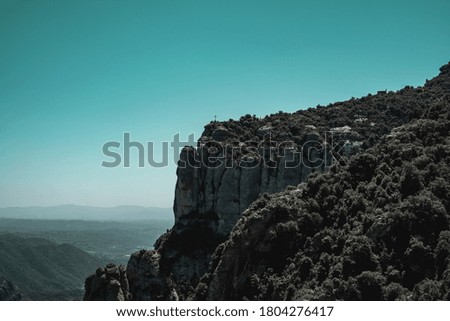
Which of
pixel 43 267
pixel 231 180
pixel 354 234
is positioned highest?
pixel 231 180

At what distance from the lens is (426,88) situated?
256 ft

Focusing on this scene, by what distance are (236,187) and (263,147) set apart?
5.95 metres

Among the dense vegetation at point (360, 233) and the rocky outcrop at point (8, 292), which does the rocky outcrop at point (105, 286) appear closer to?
the dense vegetation at point (360, 233)

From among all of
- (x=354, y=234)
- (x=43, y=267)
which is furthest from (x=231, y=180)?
(x=43, y=267)

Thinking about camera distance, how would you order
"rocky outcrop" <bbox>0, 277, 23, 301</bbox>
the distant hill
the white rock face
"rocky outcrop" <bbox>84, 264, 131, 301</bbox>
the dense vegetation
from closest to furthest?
the dense vegetation, "rocky outcrop" <bbox>84, 264, 131, 301</bbox>, the white rock face, "rocky outcrop" <bbox>0, 277, 23, 301</bbox>, the distant hill

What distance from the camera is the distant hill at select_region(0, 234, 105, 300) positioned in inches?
3999

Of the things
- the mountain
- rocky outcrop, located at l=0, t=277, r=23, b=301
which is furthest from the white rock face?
rocky outcrop, located at l=0, t=277, r=23, b=301

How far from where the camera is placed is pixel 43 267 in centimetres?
12044

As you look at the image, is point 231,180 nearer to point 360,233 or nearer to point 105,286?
point 105,286

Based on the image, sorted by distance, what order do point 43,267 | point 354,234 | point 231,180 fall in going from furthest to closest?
point 43,267, point 231,180, point 354,234

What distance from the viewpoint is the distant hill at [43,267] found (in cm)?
10156

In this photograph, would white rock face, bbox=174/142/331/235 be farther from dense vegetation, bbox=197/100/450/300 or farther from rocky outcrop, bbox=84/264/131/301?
dense vegetation, bbox=197/100/450/300
